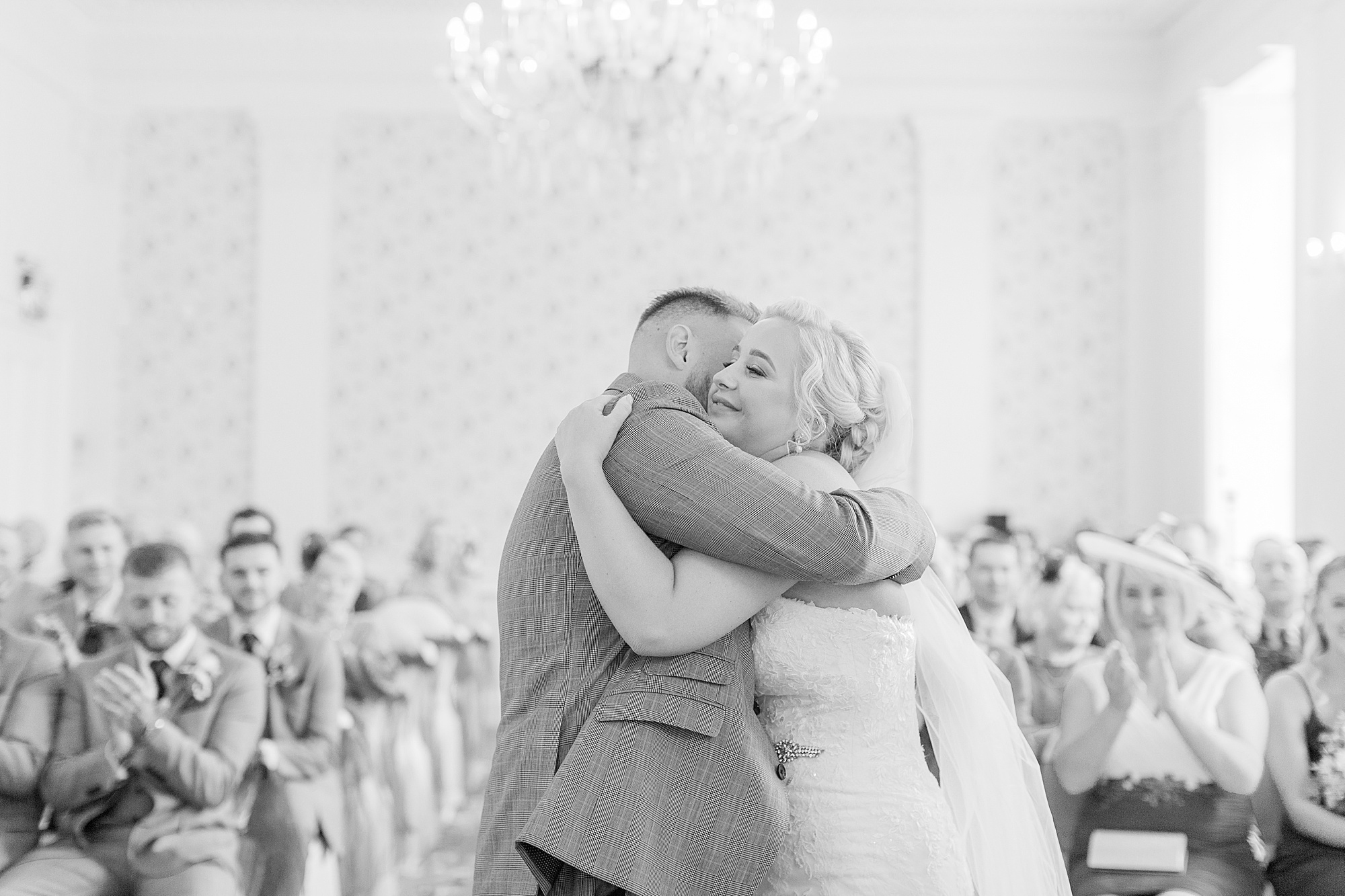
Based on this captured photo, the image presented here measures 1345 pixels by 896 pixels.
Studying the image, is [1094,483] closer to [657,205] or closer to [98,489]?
[657,205]

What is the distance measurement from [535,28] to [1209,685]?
4.76m

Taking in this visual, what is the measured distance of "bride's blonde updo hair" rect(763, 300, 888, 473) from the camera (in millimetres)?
2117

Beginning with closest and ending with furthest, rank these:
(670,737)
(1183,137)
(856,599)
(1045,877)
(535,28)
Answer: (670,737) → (856,599) → (1045,877) → (535,28) → (1183,137)

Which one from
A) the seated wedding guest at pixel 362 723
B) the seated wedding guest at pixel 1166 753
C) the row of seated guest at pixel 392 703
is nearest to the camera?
the seated wedding guest at pixel 1166 753

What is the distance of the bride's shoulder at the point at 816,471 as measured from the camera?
6.79 feet

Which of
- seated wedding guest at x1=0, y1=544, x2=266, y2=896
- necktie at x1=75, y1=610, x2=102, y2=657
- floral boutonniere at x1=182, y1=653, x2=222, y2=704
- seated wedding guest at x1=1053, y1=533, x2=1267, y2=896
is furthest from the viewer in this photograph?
necktie at x1=75, y1=610, x2=102, y2=657

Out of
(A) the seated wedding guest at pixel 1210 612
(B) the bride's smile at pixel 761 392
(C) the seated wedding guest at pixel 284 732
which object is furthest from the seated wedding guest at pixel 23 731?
(A) the seated wedding guest at pixel 1210 612

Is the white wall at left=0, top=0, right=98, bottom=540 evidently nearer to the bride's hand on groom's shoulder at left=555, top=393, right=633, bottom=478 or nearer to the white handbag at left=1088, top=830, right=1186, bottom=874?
the white handbag at left=1088, top=830, right=1186, bottom=874

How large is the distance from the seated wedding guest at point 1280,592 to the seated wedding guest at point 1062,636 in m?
1.49

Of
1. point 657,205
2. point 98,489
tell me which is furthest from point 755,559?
point 98,489

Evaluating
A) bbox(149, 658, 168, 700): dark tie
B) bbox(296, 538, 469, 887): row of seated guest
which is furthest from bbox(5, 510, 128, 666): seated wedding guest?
bbox(149, 658, 168, 700): dark tie

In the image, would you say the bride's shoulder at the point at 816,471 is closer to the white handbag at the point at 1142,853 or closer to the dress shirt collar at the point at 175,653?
the white handbag at the point at 1142,853

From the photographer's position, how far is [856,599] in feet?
6.83

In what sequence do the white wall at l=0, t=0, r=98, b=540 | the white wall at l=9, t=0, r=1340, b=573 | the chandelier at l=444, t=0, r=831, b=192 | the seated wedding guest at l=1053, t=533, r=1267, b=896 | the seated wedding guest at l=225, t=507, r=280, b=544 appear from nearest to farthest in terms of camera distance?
the seated wedding guest at l=1053, t=533, r=1267, b=896, the seated wedding guest at l=225, t=507, r=280, b=544, the chandelier at l=444, t=0, r=831, b=192, the white wall at l=0, t=0, r=98, b=540, the white wall at l=9, t=0, r=1340, b=573
